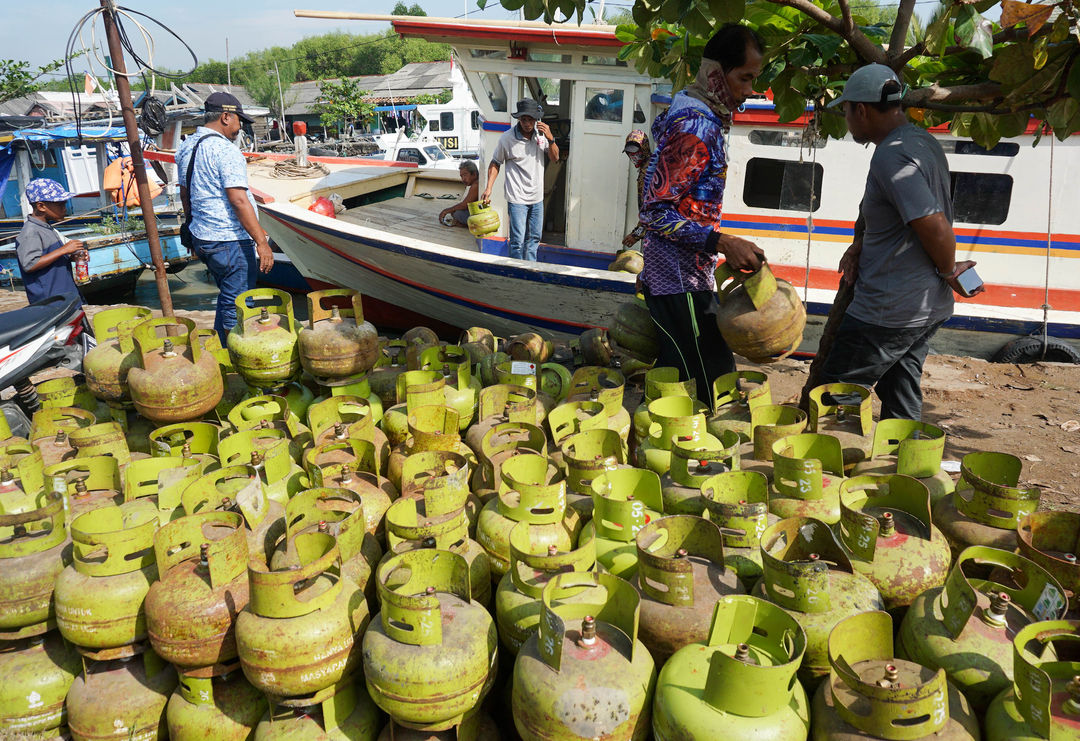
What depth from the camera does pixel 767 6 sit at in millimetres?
3982

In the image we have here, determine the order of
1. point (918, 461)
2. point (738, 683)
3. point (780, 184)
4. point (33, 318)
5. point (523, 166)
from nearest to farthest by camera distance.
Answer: point (738, 683), point (918, 461), point (33, 318), point (780, 184), point (523, 166)

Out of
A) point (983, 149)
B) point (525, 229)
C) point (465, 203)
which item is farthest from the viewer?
point (465, 203)

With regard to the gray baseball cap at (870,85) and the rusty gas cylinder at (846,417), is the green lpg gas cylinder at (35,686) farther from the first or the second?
the gray baseball cap at (870,85)

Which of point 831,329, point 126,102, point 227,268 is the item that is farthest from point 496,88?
point 831,329

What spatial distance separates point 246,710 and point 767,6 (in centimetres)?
421

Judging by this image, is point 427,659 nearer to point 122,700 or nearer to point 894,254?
point 122,700

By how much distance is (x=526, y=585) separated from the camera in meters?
2.29

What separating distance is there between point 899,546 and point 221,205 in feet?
16.4

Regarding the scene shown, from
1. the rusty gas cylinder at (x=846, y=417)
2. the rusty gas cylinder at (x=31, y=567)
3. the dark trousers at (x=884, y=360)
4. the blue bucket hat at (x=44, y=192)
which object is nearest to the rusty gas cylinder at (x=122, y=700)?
the rusty gas cylinder at (x=31, y=567)

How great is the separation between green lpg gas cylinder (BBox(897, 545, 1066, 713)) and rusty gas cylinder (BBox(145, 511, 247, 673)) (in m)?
2.11

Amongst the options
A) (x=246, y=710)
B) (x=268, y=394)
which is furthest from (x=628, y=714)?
(x=268, y=394)

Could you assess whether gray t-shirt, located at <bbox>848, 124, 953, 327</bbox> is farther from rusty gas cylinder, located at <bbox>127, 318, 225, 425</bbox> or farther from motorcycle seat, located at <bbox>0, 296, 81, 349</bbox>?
motorcycle seat, located at <bbox>0, 296, 81, 349</bbox>

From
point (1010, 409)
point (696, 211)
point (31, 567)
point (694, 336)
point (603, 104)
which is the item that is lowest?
point (1010, 409)

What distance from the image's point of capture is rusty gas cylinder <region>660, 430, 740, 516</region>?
8.99 ft
